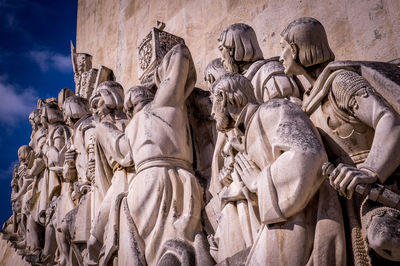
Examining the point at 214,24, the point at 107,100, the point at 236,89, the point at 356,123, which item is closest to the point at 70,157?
the point at 107,100

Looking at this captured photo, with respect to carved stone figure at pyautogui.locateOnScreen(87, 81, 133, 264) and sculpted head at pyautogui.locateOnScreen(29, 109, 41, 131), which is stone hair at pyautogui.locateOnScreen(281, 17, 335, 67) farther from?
sculpted head at pyautogui.locateOnScreen(29, 109, 41, 131)

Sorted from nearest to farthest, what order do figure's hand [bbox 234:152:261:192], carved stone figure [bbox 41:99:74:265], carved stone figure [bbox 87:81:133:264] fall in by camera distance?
figure's hand [bbox 234:152:261:192]
carved stone figure [bbox 87:81:133:264]
carved stone figure [bbox 41:99:74:265]

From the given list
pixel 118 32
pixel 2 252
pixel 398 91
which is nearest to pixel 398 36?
pixel 398 91

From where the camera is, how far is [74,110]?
697cm

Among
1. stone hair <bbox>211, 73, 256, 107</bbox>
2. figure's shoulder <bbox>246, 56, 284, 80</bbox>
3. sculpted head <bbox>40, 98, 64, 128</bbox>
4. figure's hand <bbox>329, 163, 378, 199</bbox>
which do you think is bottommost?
figure's hand <bbox>329, 163, 378, 199</bbox>

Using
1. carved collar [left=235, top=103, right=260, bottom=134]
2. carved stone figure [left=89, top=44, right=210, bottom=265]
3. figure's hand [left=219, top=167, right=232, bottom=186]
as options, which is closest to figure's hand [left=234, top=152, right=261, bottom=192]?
carved collar [left=235, top=103, right=260, bottom=134]

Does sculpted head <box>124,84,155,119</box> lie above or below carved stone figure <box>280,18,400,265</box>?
above

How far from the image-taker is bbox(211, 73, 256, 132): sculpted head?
380 cm

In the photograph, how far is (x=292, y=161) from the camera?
3.06 meters

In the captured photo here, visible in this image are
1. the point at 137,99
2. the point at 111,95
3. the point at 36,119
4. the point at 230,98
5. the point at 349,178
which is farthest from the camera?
the point at 36,119

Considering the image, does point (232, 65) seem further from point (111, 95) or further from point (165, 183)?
point (111, 95)

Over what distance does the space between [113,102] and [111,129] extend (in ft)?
1.72

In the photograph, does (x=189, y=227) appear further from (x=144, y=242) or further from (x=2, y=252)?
(x=2, y=252)

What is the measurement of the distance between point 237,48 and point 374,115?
1921 millimetres
